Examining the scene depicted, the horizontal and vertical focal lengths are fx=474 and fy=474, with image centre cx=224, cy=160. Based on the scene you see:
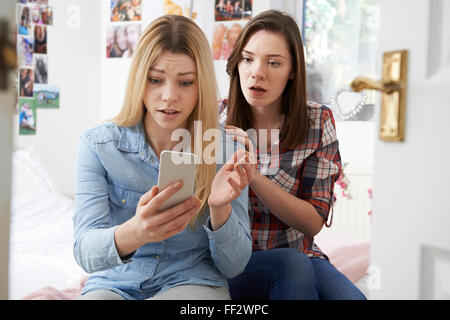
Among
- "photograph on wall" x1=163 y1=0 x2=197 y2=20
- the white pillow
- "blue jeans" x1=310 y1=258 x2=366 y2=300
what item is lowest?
"blue jeans" x1=310 y1=258 x2=366 y2=300

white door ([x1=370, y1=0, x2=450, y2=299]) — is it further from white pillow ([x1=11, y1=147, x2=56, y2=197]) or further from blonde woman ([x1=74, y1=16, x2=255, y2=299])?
white pillow ([x1=11, y1=147, x2=56, y2=197])

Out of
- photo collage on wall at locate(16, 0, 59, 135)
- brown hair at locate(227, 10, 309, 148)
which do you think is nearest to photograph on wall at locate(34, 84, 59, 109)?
photo collage on wall at locate(16, 0, 59, 135)

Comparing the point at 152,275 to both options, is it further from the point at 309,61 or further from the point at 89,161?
the point at 309,61

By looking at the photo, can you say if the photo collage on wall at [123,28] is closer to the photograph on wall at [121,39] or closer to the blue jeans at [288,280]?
the photograph on wall at [121,39]

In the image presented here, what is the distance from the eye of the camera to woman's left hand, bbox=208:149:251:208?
2.78 ft

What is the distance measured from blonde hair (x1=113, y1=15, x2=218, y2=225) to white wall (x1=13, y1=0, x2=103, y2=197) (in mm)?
1599

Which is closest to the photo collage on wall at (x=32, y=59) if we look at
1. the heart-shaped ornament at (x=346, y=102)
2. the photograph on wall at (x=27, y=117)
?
the photograph on wall at (x=27, y=117)

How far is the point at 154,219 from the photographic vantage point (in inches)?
29.6

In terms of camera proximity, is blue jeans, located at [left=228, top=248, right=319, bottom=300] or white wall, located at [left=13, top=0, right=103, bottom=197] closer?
blue jeans, located at [left=228, top=248, right=319, bottom=300]

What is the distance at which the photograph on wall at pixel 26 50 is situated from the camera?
235 centimetres

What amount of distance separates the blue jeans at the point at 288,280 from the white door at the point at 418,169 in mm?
261

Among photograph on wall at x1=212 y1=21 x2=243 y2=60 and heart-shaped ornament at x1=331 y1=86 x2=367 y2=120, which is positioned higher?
photograph on wall at x1=212 y1=21 x2=243 y2=60

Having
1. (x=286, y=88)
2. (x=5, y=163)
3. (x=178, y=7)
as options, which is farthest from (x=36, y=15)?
(x=5, y=163)

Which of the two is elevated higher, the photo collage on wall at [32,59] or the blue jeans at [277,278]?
the photo collage on wall at [32,59]
